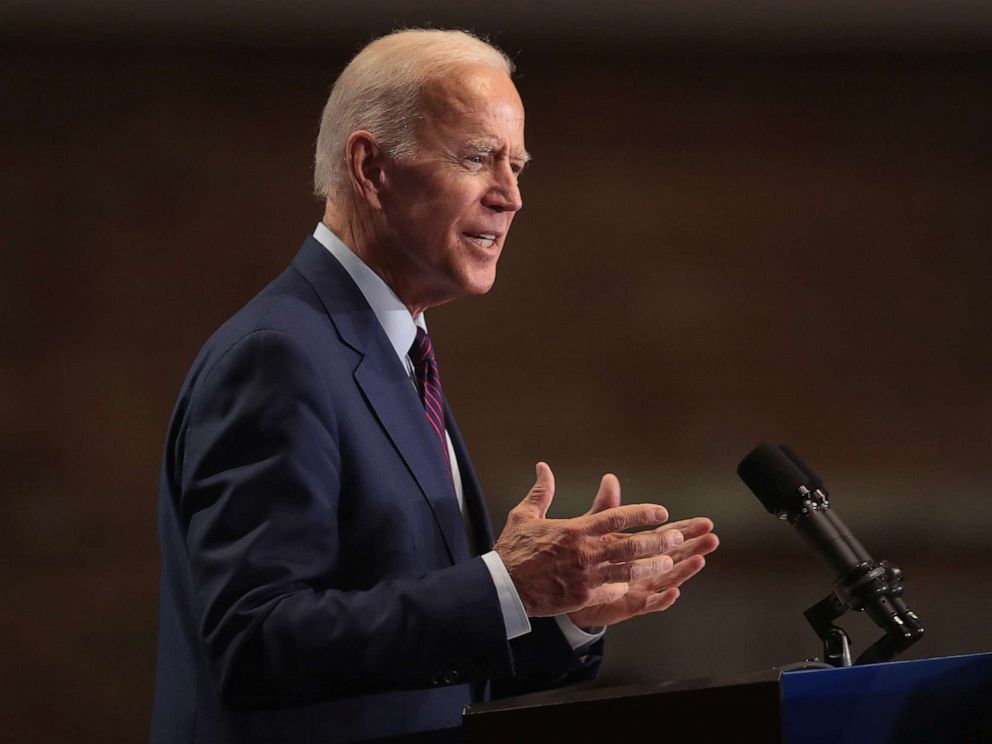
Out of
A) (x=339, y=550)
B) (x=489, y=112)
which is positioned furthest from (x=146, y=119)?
(x=339, y=550)

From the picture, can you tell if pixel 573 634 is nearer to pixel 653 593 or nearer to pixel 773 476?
pixel 653 593

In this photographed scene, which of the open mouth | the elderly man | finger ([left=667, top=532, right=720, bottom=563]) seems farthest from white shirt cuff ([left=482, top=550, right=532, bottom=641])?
the open mouth

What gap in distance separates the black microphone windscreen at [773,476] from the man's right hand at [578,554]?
0.23m

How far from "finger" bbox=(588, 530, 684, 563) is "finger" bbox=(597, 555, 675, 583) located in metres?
0.01

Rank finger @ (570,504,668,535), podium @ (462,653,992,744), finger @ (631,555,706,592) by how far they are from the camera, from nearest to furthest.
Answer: podium @ (462,653,992,744), finger @ (570,504,668,535), finger @ (631,555,706,592)

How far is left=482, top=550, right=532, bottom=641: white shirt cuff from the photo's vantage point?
47.3 inches

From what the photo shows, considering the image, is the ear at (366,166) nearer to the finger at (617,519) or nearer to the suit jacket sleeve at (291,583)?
the suit jacket sleeve at (291,583)

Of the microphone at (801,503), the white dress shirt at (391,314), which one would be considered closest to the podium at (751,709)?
the microphone at (801,503)

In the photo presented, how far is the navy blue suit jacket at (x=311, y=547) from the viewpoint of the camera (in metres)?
1.19

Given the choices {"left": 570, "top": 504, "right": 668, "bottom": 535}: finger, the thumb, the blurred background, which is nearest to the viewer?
{"left": 570, "top": 504, "right": 668, "bottom": 535}: finger

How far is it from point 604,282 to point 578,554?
10.6ft

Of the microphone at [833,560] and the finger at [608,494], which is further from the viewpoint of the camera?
the finger at [608,494]

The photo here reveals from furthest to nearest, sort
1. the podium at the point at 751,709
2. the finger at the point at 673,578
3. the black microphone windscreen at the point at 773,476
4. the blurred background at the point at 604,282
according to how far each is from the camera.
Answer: the blurred background at the point at 604,282 < the finger at the point at 673,578 < the black microphone windscreen at the point at 773,476 < the podium at the point at 751,709

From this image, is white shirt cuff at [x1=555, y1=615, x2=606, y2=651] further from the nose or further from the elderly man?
the nose
